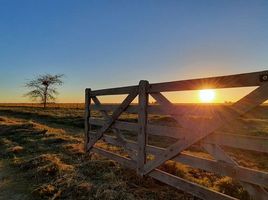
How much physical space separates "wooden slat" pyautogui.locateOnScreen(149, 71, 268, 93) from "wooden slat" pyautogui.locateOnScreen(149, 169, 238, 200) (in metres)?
1.74

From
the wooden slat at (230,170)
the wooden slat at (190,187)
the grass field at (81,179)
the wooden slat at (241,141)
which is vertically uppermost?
the wooden slat at (241,141)

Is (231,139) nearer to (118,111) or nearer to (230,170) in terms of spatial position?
(230,170)

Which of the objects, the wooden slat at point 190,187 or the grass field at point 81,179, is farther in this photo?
the grass field at point 81,179

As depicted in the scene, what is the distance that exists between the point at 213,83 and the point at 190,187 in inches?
75.0

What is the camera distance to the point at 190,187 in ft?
15.0

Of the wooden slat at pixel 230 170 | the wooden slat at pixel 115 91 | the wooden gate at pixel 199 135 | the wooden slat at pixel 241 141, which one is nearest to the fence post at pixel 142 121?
the wooden gate at pixel 199 135

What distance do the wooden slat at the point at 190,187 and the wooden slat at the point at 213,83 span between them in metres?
1.74

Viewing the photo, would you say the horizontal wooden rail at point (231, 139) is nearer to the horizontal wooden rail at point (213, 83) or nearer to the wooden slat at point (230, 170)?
the wooden slat at point (230, 170)

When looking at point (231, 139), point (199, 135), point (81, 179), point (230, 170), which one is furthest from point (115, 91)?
point (230, 170)

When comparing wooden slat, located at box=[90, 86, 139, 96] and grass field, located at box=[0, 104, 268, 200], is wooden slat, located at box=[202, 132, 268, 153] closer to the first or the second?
grass field, located at box=[0, 104, 268, 200]

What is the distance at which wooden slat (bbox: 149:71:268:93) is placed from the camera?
12.5 feet

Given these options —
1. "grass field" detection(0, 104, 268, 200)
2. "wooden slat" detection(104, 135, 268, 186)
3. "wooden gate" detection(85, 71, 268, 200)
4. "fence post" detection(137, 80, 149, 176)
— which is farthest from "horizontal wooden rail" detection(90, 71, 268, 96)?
"wooden slat" detection(104, 135, 268, 186)

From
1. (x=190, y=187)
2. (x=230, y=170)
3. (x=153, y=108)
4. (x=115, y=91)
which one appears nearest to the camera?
(x=230, y=170)

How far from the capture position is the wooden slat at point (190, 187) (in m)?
4.12
